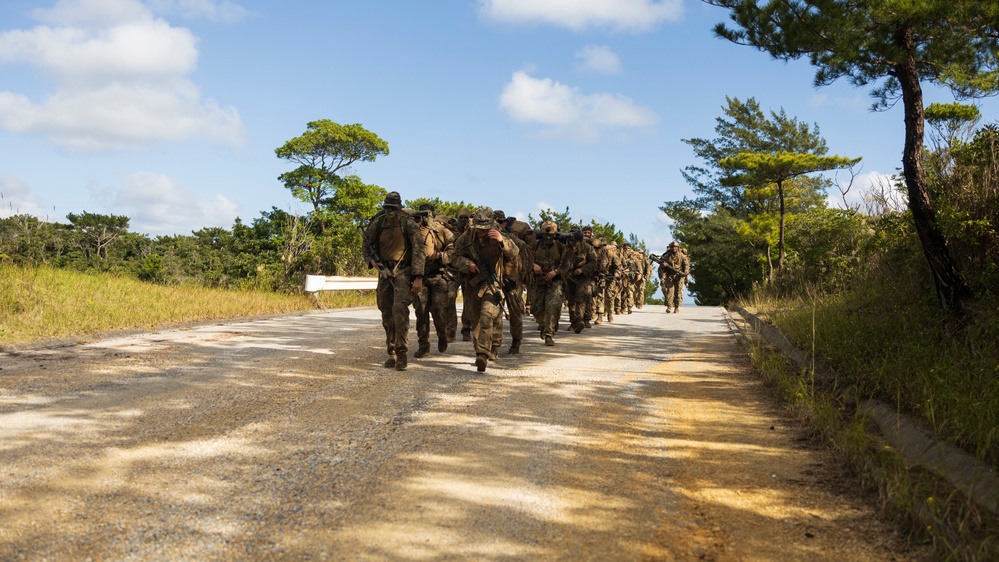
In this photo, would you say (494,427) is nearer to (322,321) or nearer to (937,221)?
(937,221)

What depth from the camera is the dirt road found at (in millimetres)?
3795

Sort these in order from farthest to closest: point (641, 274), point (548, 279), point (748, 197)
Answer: point (748, 197)
point (641, 274)
point (548, 279)

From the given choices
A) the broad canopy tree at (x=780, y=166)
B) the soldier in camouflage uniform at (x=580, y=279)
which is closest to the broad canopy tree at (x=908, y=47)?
the soldier in camouflage uniform at (x=580, y=279)

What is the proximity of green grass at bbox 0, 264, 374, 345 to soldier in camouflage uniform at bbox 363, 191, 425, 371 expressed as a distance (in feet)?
16.0

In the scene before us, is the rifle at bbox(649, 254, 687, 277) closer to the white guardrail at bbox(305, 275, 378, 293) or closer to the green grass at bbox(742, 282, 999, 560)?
the white guardrail at bbox(305, 275, 378, 293)

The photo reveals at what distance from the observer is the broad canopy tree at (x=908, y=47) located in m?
8.48

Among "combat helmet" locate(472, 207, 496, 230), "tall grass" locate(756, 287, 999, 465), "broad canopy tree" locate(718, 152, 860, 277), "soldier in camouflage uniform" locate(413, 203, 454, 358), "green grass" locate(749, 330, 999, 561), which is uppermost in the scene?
"broad canopy tree" locate(718, 152, 860, 277)

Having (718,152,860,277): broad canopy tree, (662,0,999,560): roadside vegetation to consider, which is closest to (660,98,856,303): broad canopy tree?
(718,152,860,277): broad canopy tree

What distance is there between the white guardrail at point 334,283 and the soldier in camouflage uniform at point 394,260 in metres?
9.17

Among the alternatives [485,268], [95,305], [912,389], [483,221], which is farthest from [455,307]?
[912,389]

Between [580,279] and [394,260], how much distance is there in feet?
19.8

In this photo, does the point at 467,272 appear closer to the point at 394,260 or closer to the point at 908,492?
the point at 394,260

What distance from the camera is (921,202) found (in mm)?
8734

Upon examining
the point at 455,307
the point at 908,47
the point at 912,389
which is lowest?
the point at 912,389
